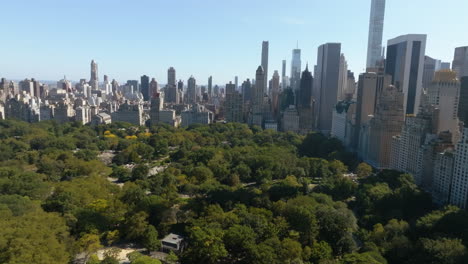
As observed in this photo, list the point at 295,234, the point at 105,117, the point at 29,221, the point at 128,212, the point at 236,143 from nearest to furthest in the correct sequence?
1. the point at 29,221
2. the point at 295,234
3. the point at 128,212
4. the point at 236,143
5. the point at 105,117

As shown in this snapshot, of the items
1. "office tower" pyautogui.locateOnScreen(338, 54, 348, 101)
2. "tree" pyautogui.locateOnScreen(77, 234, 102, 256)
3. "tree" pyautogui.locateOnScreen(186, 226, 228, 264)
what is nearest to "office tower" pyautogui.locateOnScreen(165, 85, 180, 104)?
"office tower" pyautogui.locateOnScreen(338, 54, 348, 101)

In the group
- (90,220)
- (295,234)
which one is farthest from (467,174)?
(90,220)

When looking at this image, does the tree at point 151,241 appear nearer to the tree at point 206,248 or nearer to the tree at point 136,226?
the tree at point 136,226

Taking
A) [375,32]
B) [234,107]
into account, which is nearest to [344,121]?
[234,107]

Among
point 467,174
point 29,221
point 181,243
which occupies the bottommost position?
point 181,243

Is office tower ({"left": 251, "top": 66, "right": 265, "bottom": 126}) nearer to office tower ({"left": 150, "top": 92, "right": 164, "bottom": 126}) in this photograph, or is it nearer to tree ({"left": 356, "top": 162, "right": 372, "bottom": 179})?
office tower ({"left": 150, "top": 92, "right": 164, "bottom": 126})

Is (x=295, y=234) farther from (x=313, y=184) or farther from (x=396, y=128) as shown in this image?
(x=396, y=128)

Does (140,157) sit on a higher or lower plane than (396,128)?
lower

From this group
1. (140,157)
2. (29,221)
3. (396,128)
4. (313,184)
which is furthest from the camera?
(140,157)

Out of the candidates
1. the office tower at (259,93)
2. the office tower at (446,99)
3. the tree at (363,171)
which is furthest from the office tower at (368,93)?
the office tower at (259,93)
